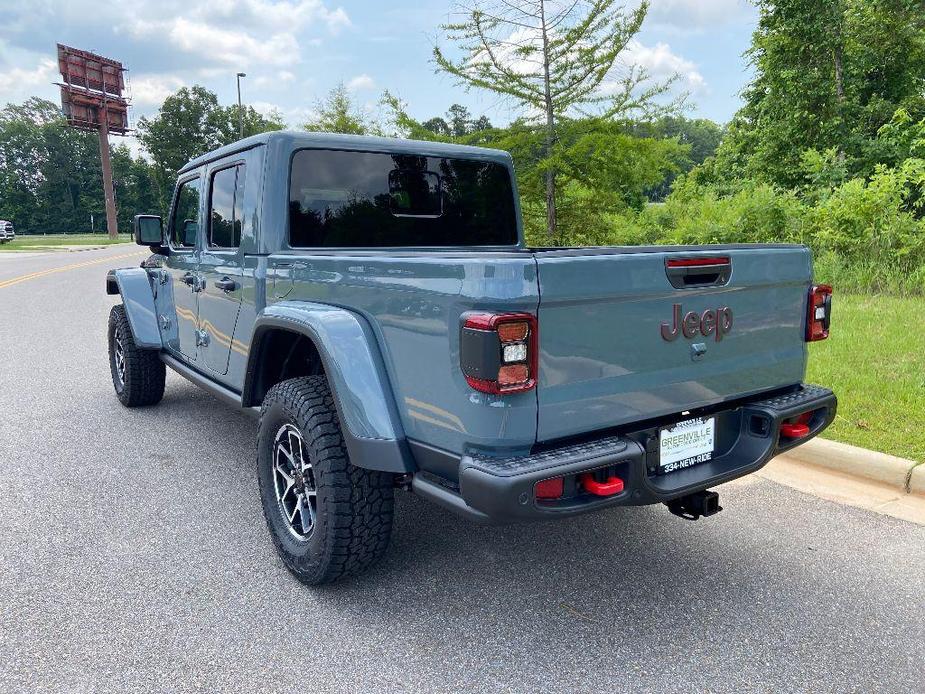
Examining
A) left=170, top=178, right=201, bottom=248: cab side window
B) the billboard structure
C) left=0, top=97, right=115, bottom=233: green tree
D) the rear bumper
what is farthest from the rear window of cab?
left=0, top=97, right=115, bottom=233: green tree

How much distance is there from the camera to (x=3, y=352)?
27.6 ft

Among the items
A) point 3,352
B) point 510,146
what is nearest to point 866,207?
point 510,146

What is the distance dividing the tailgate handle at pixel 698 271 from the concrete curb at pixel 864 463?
6.76ft

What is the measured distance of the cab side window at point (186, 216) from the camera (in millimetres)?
4582

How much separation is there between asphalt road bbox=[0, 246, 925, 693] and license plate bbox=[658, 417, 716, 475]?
61cm

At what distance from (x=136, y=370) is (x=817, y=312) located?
16.0ft

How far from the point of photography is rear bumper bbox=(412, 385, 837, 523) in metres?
2.21

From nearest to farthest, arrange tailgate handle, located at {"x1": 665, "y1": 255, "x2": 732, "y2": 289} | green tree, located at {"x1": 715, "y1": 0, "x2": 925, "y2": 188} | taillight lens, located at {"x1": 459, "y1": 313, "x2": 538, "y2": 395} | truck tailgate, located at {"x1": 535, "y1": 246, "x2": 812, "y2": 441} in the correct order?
taillight lens, located at {"x1": 459, "y1": 313, "x2": 538, "y2": 395}
truck tailgate, located at {"x1": 535, "y1": 246, "x2": 812, "y2": 441}
tailgate handle, located at {"x1": 665, "y1": 255, "x2": 732, "y2": 289}
green tree, located at {"x1": 715, "y1": 0, "x2": 925, "y2": 188}

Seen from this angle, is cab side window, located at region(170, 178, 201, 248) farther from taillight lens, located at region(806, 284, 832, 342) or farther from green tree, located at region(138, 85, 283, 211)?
green tree, located at region(138, 85, 283, 211)

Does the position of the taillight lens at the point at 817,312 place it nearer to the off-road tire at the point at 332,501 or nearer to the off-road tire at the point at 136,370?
the off-road tire at the point at 332,501

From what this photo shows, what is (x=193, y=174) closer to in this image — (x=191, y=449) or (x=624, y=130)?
(x=191, y=449)

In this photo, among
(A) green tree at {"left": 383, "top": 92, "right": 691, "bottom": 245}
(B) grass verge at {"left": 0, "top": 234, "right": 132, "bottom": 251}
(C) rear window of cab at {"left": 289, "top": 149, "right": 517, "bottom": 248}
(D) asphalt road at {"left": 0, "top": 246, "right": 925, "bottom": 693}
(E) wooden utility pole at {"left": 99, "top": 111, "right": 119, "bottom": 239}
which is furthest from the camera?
(E) wooden utility pole at {"left": 99, "top": 111, "right": 119, "bottom": 239}

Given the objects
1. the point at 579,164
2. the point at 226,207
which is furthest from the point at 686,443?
the point at 579,164

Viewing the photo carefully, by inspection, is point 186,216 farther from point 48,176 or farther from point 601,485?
point 48,176
